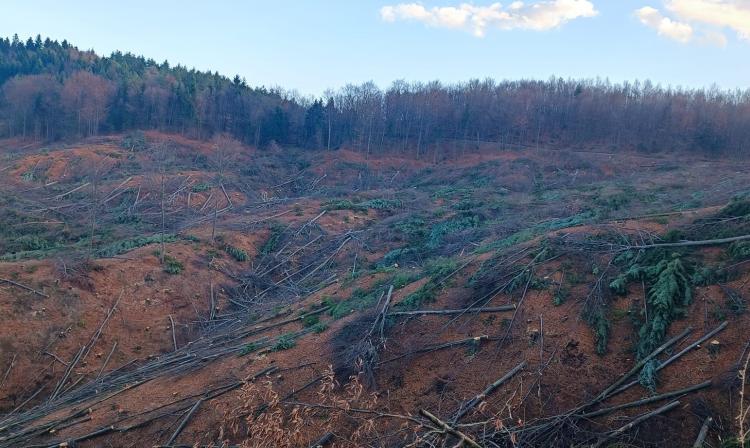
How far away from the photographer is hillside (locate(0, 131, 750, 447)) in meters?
6.53

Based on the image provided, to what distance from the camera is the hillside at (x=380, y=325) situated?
6.53 meters

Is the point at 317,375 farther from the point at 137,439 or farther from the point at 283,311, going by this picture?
the point at 283,311

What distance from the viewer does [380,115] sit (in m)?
55.4

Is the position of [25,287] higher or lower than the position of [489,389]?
lower

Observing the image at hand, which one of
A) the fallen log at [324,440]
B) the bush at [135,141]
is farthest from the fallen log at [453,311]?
the bush at [135,141]

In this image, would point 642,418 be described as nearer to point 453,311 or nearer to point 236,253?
point 453,311

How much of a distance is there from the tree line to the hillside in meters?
24.5

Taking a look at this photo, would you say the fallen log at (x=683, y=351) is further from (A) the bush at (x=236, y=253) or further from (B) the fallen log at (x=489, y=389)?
(A) the bush at (x=236, y=253)

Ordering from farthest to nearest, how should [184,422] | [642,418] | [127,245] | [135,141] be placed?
[135,141] → [127,245] → [184,422] → [642,418]

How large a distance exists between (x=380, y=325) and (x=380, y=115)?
4748 cm

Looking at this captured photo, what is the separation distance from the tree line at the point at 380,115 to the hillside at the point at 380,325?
2445 cm

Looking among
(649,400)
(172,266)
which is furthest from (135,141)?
(649,400)

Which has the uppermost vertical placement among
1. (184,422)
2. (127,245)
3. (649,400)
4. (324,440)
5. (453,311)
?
(649,400)

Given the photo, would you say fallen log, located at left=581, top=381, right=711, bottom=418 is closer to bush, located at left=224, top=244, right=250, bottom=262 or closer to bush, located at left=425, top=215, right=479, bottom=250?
bush, located at left=425, top=215, right=479, bottom=250
